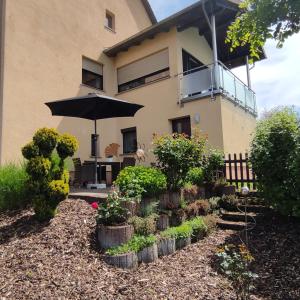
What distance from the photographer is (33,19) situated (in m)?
11.5

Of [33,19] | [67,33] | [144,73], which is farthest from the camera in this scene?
[144,73]

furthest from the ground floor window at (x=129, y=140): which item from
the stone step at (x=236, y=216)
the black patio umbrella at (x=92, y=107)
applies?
the stone step at (x=236, y=216)

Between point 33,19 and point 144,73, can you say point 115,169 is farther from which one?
point 33,19

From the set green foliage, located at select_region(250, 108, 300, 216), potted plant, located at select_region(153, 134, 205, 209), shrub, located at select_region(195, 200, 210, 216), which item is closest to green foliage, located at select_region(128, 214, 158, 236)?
potted plant, located at select_region(153, 134, 205, 209)

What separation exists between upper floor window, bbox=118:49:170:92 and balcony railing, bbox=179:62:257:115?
1.24 metres

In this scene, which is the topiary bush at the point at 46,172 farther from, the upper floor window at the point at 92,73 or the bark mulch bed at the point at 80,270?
the upper floor window at the point at 92,73

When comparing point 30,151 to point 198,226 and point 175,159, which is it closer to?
point 175,159

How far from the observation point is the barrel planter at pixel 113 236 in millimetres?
4551

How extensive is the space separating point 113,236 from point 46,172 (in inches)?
63.1

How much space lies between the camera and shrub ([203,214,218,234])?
587 cm

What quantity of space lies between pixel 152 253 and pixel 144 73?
1041cm

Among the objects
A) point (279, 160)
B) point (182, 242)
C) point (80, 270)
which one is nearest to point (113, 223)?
point (80, 270)

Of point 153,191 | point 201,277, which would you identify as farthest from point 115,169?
point 201,277

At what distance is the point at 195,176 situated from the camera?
23.3ft
